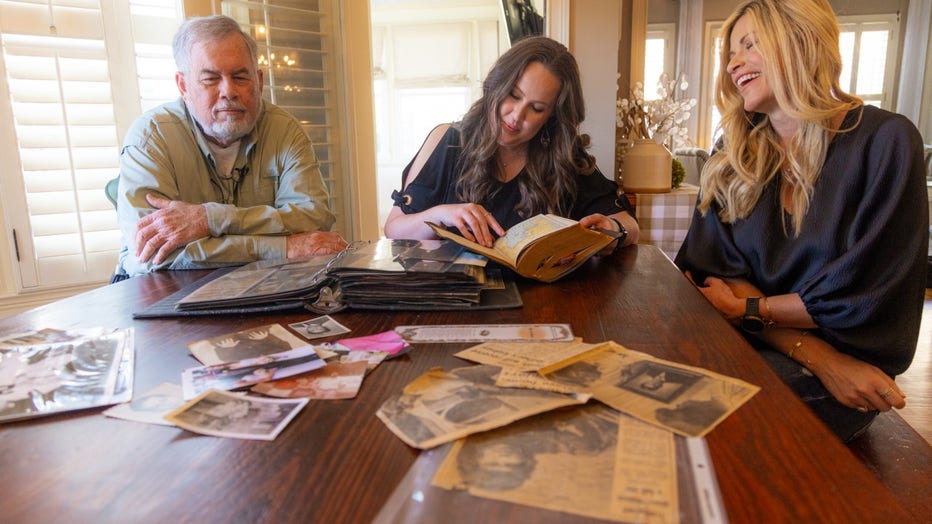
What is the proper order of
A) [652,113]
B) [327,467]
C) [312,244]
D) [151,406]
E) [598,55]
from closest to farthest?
[327,467] < [151,406] < [312,244] < [598,55] < [652,113]

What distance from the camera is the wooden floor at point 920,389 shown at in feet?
6.25

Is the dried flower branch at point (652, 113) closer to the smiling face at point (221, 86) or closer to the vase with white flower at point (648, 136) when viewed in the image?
the vase with white flower at point (648, 136)

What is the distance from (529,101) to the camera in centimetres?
159

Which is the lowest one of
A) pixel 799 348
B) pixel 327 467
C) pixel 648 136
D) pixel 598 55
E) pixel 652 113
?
pixel 799 348

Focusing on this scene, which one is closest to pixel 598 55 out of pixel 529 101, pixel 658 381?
pixel 529 101

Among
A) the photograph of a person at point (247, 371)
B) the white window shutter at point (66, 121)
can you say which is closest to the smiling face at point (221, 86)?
the white window shutter at point (66, 121)

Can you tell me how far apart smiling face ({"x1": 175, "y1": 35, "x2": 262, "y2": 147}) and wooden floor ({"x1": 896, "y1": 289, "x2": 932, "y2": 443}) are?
2.32 meters

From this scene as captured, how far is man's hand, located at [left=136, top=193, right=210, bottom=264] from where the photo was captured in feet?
4.25

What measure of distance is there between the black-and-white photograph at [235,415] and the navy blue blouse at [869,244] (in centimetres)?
108

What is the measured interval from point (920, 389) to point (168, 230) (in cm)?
268

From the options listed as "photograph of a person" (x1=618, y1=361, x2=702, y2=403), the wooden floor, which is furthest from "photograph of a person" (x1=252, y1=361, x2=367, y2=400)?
the wooden floor

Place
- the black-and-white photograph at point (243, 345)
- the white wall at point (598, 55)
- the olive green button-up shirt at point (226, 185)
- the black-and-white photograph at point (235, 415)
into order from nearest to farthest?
the black-and-white photograph at point (235, 415) < the black-and-white photograph at point (243, 345) < the olive green button-up shirt at point (226, 185) < the white wall at point (598, 55)

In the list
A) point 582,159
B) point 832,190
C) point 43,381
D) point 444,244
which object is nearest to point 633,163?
point 582,159

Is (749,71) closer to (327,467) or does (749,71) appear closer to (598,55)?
(327,467)
